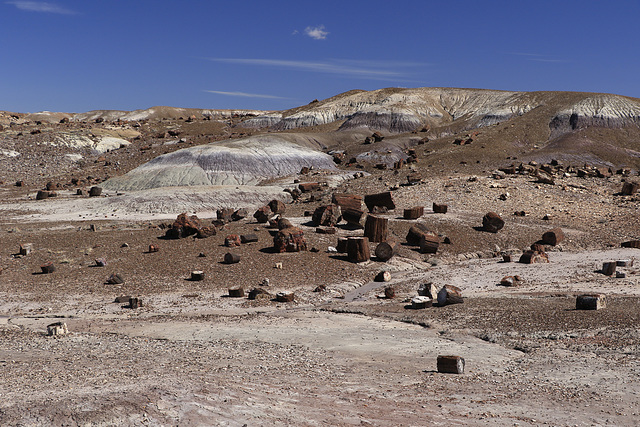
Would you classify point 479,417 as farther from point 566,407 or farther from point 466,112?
point 466,112

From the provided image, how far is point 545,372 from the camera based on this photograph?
8516mm

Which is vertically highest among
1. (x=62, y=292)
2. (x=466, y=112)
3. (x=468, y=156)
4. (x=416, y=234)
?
(x=466, y=112)

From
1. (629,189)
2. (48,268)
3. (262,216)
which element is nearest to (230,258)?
(48,268)

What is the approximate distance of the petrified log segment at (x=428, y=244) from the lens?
2050 cm

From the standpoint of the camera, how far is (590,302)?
39.3 ft

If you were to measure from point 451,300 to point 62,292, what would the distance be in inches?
427

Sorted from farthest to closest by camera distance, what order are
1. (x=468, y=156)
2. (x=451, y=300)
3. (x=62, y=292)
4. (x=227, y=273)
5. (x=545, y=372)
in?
(x=468, y=156) → (x=227, y=273) → (x=62, y=292) → (x=451, y=300) → (x=545, y=372)

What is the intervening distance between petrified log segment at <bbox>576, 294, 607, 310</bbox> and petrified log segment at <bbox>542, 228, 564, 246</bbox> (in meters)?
10.2

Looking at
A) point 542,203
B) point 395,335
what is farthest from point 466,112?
point 395,335

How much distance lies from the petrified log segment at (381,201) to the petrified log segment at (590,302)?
1436cm

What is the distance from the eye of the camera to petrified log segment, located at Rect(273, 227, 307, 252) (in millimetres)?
19609

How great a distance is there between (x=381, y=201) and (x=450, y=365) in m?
18.0

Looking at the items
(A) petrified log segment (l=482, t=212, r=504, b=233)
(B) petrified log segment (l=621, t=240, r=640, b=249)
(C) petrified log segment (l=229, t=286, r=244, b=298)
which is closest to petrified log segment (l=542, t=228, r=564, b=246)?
(A) petrified log segment (l=482, t=212, r=504, b=233)

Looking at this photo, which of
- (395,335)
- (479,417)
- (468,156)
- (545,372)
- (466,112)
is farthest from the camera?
(466,112)
